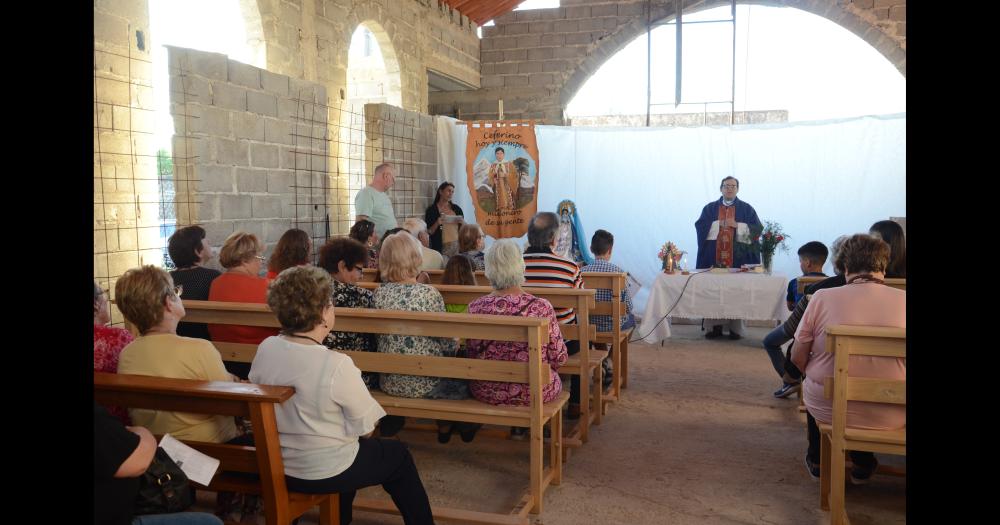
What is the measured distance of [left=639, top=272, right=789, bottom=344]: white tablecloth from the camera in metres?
6.12

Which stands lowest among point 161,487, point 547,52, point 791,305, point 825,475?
point 825,475

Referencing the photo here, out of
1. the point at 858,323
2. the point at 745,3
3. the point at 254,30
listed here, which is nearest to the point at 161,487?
the point at 858,323

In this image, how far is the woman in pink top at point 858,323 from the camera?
112 inches

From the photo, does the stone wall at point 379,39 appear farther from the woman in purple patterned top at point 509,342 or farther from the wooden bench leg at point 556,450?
the wooden bench leg at point 556,450

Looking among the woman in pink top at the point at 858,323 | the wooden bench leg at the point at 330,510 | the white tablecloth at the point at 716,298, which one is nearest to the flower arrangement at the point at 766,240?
the white tablecloth at the point at 716,298

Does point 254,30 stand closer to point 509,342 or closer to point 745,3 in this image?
point 509,342

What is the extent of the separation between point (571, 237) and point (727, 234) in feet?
4.69

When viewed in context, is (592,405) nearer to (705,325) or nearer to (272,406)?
(272,406)

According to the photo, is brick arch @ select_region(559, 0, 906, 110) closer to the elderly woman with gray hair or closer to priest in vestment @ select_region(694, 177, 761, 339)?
priest in vestment @ select_region(694, 177, 761, 339)

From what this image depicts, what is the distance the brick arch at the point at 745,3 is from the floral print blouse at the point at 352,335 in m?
8.75

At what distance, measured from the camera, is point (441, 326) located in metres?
2.94

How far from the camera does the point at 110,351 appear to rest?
249 centimetres

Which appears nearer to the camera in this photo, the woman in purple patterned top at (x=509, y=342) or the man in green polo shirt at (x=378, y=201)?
the woman in purple patterned top at (x=509, y=342)
